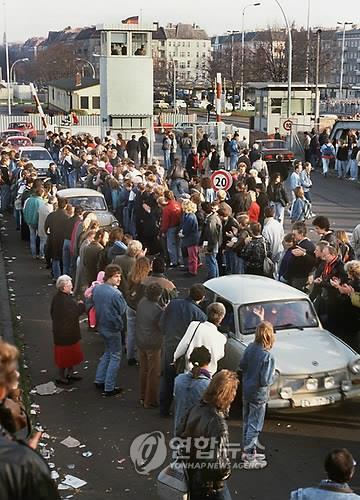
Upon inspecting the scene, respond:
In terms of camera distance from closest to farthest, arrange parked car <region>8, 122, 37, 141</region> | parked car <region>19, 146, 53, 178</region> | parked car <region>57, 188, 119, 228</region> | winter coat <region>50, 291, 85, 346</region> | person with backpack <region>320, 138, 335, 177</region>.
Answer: winter coat <region>50, 291, 85, 346</region> → parked car <region>57, 188, 119, 228</region> → parked car <region>19, 146, 53, 178</region> → person with backpack <region>320, 138, 335, 177</region> → parked car <region>8, 122, 37, 141</region>

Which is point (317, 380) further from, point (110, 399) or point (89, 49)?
point (89, 49)

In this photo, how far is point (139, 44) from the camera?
3806 cm

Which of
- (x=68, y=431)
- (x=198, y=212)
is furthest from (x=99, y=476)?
(x=198, y=212)

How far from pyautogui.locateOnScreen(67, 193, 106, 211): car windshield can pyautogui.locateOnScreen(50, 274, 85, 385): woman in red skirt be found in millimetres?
8138

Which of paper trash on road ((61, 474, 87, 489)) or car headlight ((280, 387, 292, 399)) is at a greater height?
car headlight ((280, 387, 292, 399))

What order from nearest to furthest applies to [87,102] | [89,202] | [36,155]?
[89,202], [36,155], [87,102]

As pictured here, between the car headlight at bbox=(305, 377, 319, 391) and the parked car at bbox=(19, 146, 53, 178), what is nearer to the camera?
the car headlight at bbox=(305, 377, 319, 391)

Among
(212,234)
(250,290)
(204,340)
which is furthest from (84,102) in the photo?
(204,340)

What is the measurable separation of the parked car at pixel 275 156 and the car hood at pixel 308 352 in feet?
70.1

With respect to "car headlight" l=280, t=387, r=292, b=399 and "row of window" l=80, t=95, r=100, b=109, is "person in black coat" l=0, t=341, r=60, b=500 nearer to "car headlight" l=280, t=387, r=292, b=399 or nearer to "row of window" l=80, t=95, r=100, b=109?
"car headlight" l=280, t=387, r=292, b=399

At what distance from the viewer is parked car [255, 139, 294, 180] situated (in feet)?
103

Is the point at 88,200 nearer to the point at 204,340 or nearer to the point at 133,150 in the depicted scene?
the point at 204,340

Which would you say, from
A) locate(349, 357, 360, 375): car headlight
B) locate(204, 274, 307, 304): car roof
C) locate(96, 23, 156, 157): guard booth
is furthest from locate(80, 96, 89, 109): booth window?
locate(349, 357, 360, 375): car headlight
